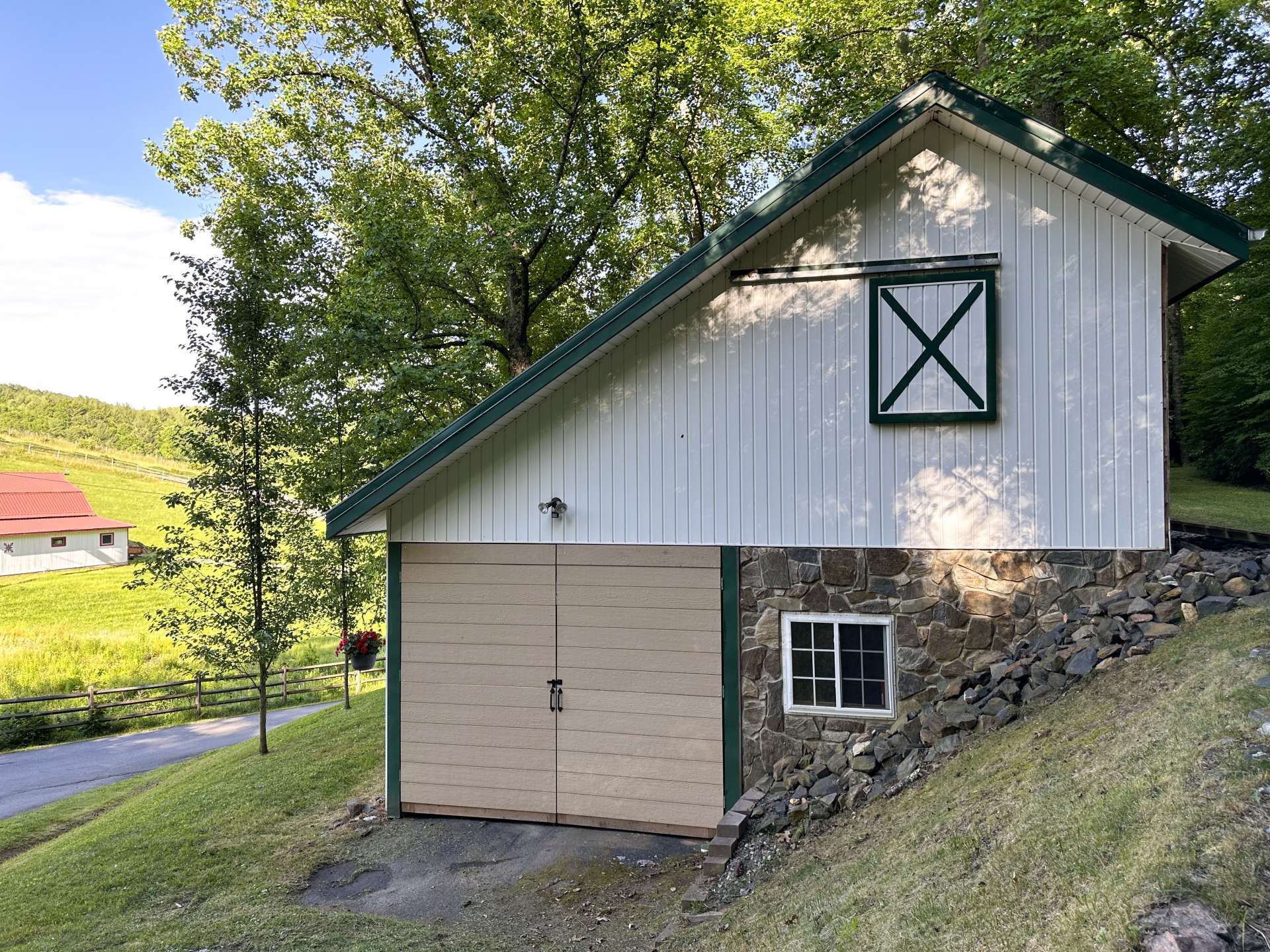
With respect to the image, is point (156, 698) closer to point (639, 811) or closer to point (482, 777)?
point (482, 777)

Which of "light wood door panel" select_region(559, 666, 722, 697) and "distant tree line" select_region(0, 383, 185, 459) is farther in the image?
"distant tree line" select_region(0, 383, 185, 459)

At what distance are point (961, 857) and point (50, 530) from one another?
4365cm

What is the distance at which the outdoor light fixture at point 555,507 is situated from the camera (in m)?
7.88

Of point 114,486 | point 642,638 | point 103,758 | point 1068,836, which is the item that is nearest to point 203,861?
point 642,638

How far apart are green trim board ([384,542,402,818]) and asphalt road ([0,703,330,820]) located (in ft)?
23.3

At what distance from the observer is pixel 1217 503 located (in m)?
15.9

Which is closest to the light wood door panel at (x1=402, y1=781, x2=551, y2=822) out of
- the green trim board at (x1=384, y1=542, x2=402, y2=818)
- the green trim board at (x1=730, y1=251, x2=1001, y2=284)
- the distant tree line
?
the green trim board at (x1=384, y1=542, x2=402, y2=818)

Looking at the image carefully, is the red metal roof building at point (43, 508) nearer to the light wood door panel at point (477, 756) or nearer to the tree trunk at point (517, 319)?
the tree trunk at point (517, 319)

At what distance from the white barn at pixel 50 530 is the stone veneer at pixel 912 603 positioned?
40.2 meters

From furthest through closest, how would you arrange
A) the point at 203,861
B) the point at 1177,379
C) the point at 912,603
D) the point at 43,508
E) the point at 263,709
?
the point at 43,508
the point at 1177,379
the point at 263,709
the point at 203,861
the point at 912,603

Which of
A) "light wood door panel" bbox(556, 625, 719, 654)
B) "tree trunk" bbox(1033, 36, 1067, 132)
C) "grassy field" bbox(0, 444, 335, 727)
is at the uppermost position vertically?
"tree trunk" bbox(1033, 36, 1067, 132)

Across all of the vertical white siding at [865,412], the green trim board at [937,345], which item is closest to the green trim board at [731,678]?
the vertical white siding at [865,412]

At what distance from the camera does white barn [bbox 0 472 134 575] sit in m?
35.1

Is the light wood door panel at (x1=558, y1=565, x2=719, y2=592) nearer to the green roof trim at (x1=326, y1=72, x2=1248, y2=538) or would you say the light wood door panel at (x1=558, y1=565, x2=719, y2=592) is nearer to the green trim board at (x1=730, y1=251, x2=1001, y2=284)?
the green roof trim at (x1=326, y1=72, x2=1248, y2=538)
